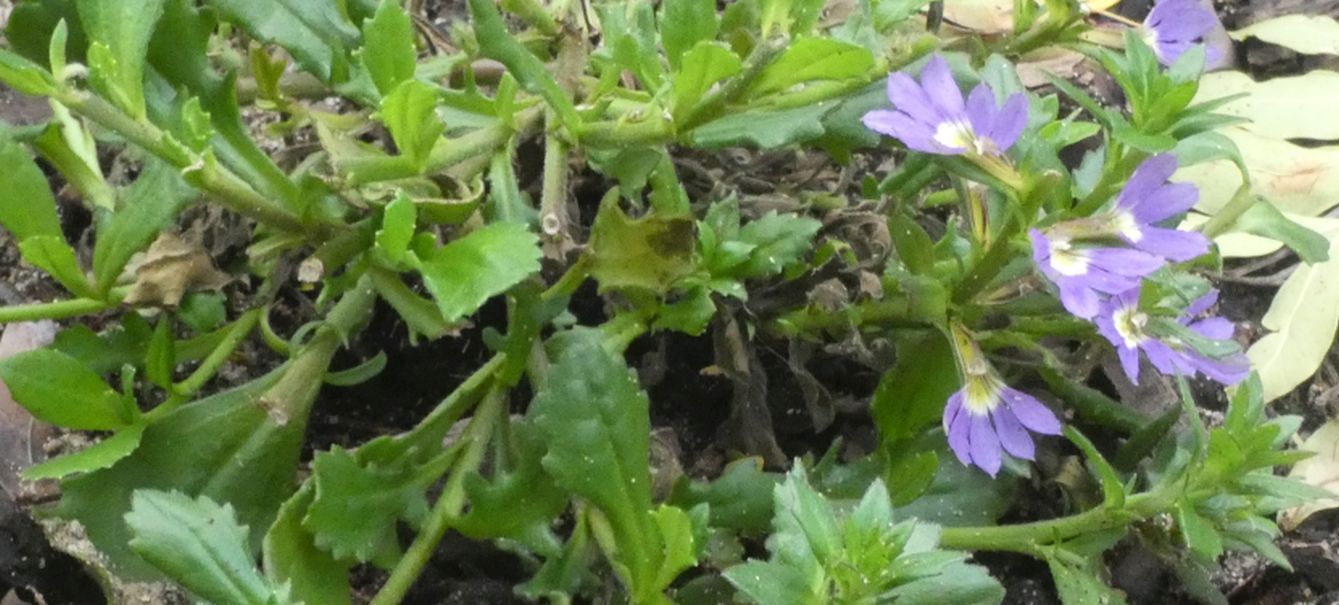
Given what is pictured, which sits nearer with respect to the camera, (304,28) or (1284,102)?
(304,28)

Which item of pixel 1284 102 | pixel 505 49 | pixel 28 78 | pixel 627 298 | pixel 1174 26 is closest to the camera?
pixel 28 78

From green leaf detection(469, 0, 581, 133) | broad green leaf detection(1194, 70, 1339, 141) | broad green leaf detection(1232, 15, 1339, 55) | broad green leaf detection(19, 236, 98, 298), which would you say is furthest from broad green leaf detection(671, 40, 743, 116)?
broad green leaf detection(1232, 15, 1339, 55)

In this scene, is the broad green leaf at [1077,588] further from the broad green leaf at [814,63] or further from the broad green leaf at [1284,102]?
the broad green leaf at [1284,102]

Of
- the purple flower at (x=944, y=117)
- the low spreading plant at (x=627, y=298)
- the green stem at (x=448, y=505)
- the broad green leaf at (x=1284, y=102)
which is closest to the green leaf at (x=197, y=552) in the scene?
the low spreading plant at (x=627, y=298)

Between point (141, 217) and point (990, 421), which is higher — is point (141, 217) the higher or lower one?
the higher one

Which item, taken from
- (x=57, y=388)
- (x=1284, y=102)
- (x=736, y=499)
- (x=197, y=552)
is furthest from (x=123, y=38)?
(x=1284, y=102)

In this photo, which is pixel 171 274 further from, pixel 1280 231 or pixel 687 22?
pixel 1280 231

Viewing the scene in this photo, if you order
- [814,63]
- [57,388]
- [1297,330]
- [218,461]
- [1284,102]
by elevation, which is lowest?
[1297,330]

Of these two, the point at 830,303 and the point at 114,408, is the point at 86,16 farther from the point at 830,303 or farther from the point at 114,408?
the point at 830,303

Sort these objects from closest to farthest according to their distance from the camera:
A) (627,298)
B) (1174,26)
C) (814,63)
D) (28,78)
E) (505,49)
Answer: (28,78), (814,63), (505,49), (627,298), (1174,26)
